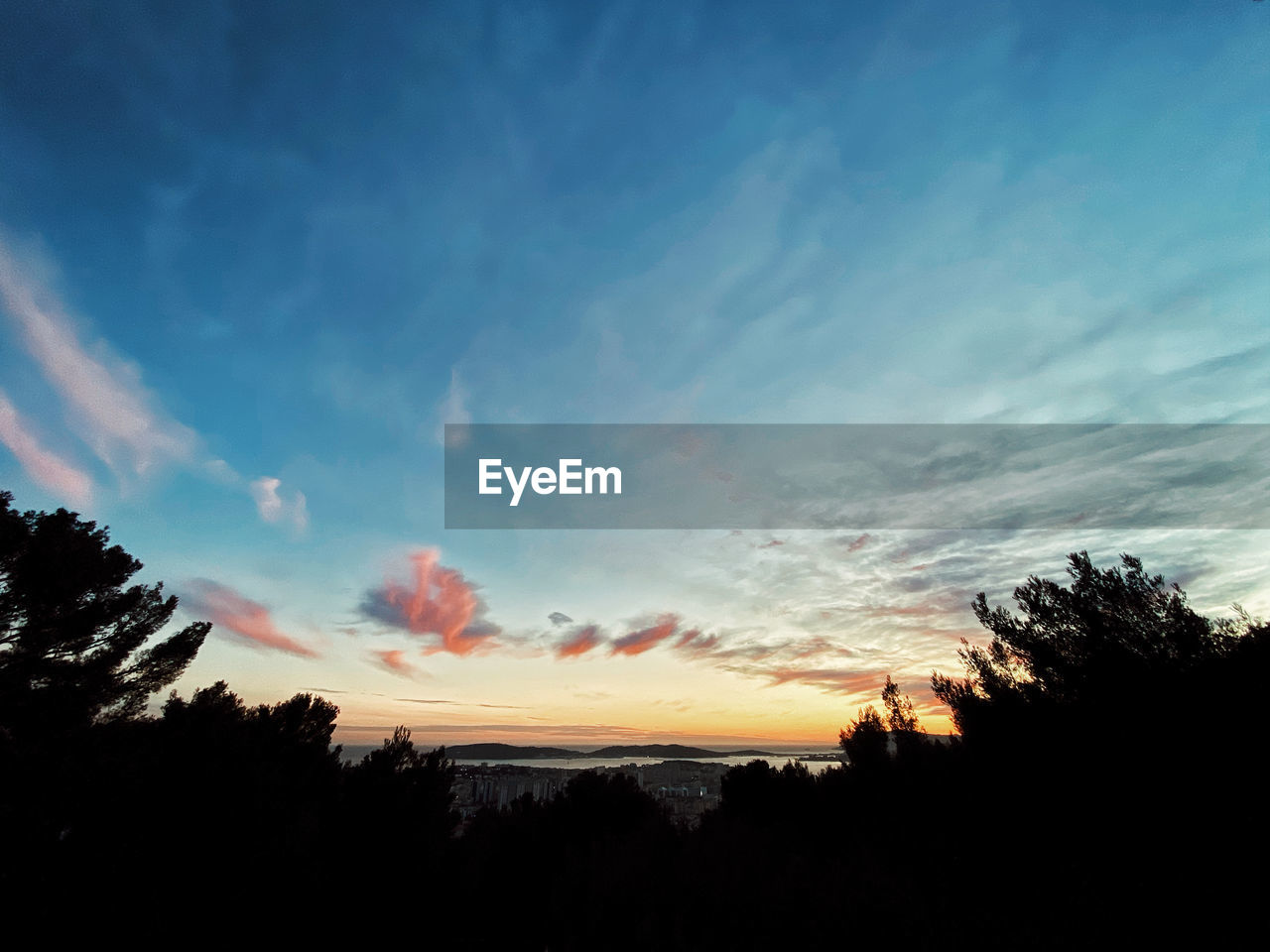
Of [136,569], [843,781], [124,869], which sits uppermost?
[136,569]

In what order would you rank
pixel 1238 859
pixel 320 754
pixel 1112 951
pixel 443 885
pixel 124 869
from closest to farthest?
pixel 124 869 < pixel 1112 951 < pixel 443 885 < pixel 1238 859 < pixel 320 754

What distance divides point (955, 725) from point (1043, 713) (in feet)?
19.7

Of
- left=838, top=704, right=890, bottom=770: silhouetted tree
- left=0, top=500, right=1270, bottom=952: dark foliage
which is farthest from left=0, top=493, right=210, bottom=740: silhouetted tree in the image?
left=838, top=704, right=890, bottom=770: silhouetted tree

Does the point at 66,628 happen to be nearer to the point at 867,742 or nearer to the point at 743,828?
the point at 743,828

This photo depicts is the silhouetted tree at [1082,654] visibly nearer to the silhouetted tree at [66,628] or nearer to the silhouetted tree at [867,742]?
the silhouetted tree at [867,742]

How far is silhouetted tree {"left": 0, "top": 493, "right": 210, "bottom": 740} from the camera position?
58.1 ft

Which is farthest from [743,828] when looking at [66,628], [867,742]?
[66,628]

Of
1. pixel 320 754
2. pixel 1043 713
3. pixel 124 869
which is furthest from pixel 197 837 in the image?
pixel 1043 713

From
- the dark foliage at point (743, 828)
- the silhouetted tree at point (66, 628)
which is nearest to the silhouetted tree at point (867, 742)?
the dark foliage at point (743, 828)

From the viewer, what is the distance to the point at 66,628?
1927 centimetres

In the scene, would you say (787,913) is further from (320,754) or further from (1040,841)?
(320,754)

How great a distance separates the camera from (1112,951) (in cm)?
797

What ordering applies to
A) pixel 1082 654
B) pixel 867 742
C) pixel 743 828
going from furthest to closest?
pixel 867 742
pixel 743 828
pixel 1082 654

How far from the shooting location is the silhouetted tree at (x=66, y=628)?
17.7 meters
